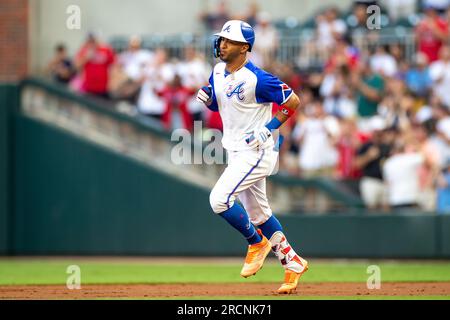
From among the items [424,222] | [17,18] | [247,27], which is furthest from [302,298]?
[17,18]

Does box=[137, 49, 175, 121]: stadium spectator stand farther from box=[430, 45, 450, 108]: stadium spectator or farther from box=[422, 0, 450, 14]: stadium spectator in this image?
box=[422, 0, 450, 14]: stadium spectator

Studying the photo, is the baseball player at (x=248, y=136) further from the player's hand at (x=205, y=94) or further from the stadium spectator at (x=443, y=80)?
the stadium spectator at (x=443, y=80)

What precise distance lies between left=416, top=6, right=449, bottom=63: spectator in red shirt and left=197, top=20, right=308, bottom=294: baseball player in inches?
360

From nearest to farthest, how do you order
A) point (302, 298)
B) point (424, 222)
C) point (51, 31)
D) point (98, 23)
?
point (302, 298), point (424, 222), point (51, 31), point (98, 23)

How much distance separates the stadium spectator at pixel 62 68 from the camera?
19.8 metres

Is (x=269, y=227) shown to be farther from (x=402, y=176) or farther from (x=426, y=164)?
(x=426, y=164)

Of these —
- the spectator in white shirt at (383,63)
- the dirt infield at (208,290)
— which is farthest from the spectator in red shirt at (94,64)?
the dirt infield at (208,290)

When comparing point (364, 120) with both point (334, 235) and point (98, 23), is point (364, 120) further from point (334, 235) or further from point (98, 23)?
point (98, 23)

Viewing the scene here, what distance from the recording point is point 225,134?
10664 millimetres

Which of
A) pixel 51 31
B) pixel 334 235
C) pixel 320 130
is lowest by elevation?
pixel 334 235

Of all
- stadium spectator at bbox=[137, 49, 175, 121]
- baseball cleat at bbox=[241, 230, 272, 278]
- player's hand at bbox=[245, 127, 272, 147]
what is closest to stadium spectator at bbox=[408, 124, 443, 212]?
stadium spectator at bbox=[137, 49, 175, 121]

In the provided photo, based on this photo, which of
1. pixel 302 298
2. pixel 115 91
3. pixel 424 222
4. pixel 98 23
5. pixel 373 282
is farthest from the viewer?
pixel 98 23

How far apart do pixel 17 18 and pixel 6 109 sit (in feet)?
6.33

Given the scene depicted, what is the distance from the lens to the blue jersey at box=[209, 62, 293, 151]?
10.4 m
